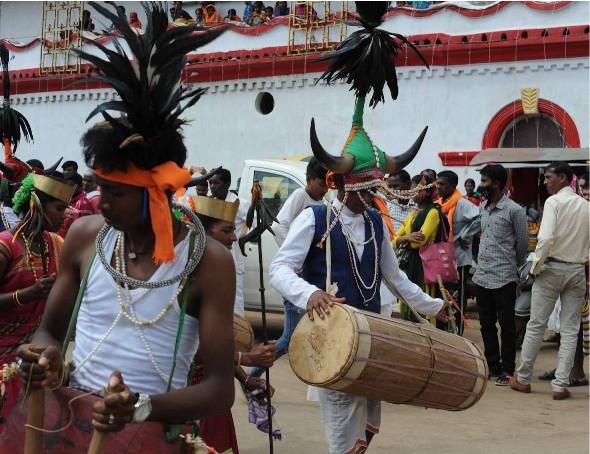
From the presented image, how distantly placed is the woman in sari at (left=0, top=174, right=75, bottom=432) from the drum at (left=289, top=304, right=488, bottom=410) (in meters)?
1.34

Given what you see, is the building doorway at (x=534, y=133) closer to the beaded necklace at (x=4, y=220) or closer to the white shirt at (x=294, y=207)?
the white shirt at (x=294, y=207)

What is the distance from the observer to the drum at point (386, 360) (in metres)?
4.62

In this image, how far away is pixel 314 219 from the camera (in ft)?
17.2

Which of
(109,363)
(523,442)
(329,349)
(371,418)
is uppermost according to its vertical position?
(109,363)

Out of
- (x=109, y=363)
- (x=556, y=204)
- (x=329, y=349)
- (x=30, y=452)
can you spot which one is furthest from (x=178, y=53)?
(x=556, y=204)

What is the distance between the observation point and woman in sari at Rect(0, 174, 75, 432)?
5.02 m

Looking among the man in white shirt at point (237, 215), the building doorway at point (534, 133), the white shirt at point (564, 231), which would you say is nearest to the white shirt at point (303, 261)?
the man in white shirt at point (237, 215)

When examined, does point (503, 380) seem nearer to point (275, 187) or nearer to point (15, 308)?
point (275, 187)

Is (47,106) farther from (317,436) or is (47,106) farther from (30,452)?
(30,452)

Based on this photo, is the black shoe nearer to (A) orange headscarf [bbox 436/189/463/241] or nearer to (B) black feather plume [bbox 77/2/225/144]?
(A) orange headscarf [bbox 436/189/463/241]

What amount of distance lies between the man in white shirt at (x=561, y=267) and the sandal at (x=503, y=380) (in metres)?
0.56

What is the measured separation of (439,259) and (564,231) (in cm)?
155

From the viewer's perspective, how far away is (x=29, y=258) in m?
5.23

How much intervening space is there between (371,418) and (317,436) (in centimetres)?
203
